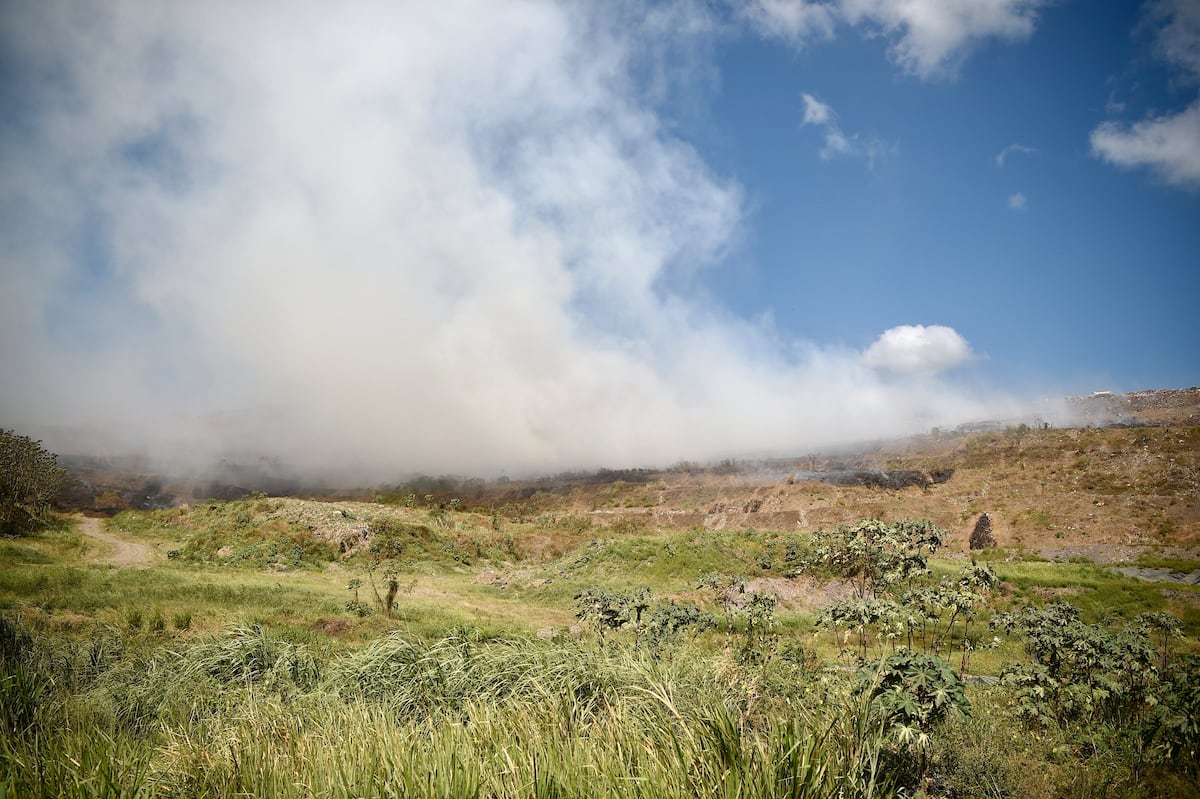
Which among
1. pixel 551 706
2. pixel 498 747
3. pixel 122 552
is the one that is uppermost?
pixel 498 747

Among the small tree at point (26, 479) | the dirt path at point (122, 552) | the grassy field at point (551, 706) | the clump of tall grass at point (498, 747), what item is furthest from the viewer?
the small tree at point (26, 479)

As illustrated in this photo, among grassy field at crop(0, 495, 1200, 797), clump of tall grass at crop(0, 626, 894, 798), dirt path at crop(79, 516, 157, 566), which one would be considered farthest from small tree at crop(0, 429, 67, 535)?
clump of tall grass at crop(0, 626, 894, 798)

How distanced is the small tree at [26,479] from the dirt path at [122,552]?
13.1 feet

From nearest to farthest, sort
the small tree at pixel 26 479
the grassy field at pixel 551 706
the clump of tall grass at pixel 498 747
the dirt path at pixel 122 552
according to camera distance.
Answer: the clump of tall grass at pixel 498 747 → the grassy field at pixel 551 706 → the dirt path at pixel 122 552 → the small tree at pixel 26 479

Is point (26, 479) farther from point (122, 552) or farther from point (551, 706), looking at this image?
point (551, 706)

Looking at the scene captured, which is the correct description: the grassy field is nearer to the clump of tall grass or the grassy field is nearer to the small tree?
the clump of tall grass

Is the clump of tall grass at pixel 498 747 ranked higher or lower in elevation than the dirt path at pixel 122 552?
higher

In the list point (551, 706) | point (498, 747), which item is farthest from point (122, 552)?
point (498, 747)

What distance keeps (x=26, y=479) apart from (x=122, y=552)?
56.1 ft

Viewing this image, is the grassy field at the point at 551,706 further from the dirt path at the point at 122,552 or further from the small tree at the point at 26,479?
the small tree at the point at 26,479

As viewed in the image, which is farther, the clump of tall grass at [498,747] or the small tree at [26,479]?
the small tree at [26,479]

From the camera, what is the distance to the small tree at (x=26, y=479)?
39.2 metres

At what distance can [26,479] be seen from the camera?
4494 cm

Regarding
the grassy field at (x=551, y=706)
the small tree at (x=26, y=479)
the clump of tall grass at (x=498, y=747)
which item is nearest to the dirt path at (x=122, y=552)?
the small tree at (x=26, y=479)
